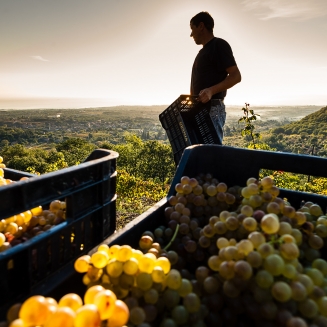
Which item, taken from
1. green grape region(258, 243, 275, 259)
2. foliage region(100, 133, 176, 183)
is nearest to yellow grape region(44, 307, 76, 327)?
green grape region(258, 243, 275, 259)

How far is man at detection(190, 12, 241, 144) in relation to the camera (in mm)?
2777

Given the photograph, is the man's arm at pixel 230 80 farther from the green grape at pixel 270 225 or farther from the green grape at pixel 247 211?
the green grape at pixel 270 225

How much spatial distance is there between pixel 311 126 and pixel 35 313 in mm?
60152

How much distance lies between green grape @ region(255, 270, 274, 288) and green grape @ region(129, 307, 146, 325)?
0.31 metres

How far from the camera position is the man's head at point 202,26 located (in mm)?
3090

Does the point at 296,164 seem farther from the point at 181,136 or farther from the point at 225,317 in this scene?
the point at 181,136

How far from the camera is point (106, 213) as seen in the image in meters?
1.16

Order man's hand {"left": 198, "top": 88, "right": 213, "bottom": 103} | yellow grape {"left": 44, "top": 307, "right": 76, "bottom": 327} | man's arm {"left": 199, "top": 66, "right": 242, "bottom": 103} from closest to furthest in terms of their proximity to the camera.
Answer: yellow grape {"left": 44, "top": 307, "right": 76, "bottom": 327} < man's hand {"left": 198, "top": 88, "right": 213, "bottom": 103} < man's arm {"left": 199, "top": 66, "right": 242, "bottom": 103}

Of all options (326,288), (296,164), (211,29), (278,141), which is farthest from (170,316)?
(278,141)

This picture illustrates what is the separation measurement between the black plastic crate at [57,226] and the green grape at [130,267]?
0.19 metres

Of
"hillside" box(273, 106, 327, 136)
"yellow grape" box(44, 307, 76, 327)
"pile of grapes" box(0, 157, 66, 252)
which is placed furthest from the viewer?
"hillside" box(273, 106, 327, 136)


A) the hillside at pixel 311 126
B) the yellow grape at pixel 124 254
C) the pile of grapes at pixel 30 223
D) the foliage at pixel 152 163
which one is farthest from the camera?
the hillside at pixel 311 126

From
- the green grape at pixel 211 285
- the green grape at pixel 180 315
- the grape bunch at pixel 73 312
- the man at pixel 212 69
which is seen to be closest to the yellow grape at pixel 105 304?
the grape bunch at pixel 73 312

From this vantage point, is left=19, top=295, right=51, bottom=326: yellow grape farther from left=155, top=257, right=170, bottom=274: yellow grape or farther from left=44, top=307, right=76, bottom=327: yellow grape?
left=155, top=257, right=170, bottom=274: yellow grape
